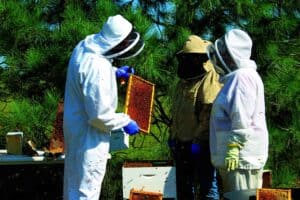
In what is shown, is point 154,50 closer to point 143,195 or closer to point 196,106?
point 196,106

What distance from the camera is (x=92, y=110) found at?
402 centimetres

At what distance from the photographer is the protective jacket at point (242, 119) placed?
3.95 m

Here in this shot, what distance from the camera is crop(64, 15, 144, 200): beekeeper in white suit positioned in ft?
13.2

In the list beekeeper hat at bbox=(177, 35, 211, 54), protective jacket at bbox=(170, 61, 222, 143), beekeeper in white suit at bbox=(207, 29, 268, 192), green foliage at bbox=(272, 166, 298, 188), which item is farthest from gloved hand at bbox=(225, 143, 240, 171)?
green foliage at bbox=(272, 166, 298, 188)

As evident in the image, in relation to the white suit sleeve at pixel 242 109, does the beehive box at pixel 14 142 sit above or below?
below

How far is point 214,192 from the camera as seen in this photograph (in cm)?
456

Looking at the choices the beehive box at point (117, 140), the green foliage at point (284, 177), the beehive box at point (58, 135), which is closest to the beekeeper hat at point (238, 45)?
the beehive box at point (117, 140)

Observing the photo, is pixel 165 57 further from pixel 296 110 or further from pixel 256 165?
pixel 256 165

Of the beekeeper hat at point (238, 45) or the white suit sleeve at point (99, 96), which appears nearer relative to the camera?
the white suit sleeve at point (99, 96)

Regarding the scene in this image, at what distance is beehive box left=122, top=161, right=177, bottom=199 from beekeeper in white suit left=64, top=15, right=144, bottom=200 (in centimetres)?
53

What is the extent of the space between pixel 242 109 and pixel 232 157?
0.96ft

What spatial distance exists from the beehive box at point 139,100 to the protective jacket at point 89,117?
1.32 feet

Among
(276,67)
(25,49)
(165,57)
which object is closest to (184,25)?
(165,57)

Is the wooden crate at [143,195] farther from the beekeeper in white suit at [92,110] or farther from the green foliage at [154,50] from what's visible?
the green foliage at [154,50]
